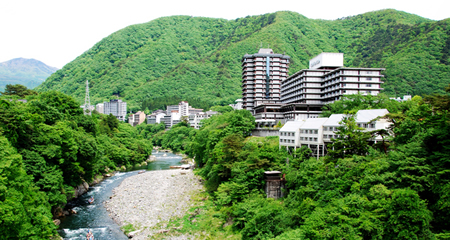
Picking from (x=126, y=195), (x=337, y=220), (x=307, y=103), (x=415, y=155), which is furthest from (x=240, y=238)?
(x=307, y=103)

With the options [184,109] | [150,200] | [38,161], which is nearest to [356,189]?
[150,200]

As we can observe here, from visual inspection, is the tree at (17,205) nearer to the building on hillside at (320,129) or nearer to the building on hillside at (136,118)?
the building on hillside at (320,129)

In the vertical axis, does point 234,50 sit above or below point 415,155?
above

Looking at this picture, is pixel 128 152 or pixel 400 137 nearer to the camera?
pixel 400 137

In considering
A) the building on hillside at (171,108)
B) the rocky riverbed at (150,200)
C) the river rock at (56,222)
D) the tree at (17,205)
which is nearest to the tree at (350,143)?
the rocky riverbed at (150,200)

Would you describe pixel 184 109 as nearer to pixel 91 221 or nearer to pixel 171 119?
pixel 171 119

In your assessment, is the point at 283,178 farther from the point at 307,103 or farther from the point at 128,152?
the point at 128,152
